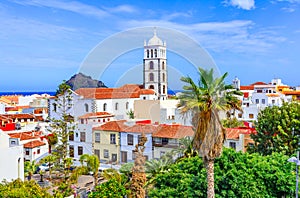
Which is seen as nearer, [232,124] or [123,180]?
[123,180]

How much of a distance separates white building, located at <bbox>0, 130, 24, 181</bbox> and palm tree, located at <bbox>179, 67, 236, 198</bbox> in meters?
11.7

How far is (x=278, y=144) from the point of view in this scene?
735 inches

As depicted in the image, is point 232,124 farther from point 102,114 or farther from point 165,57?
point 165,57

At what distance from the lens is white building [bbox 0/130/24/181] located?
1745 centimetres

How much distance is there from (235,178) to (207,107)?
3.68m

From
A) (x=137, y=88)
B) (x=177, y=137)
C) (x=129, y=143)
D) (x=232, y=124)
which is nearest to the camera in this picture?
(x=137, y=88)

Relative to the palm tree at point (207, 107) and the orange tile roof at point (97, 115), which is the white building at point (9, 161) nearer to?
the orange tile roof at point (97, 115)

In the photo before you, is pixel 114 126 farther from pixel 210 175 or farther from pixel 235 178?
pixel 210 175

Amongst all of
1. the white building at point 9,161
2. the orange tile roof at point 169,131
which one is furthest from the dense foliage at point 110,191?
the white building at point 9,161

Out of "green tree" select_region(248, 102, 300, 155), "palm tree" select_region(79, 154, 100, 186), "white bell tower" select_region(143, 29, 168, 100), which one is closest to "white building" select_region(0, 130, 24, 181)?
"palm tree" select_region(79, 154, 100, 186)

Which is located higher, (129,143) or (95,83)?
(95,83)

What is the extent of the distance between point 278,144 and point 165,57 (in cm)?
887

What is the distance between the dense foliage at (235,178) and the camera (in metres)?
11.6

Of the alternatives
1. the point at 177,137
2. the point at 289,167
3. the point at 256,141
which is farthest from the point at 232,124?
the point at 289,167
